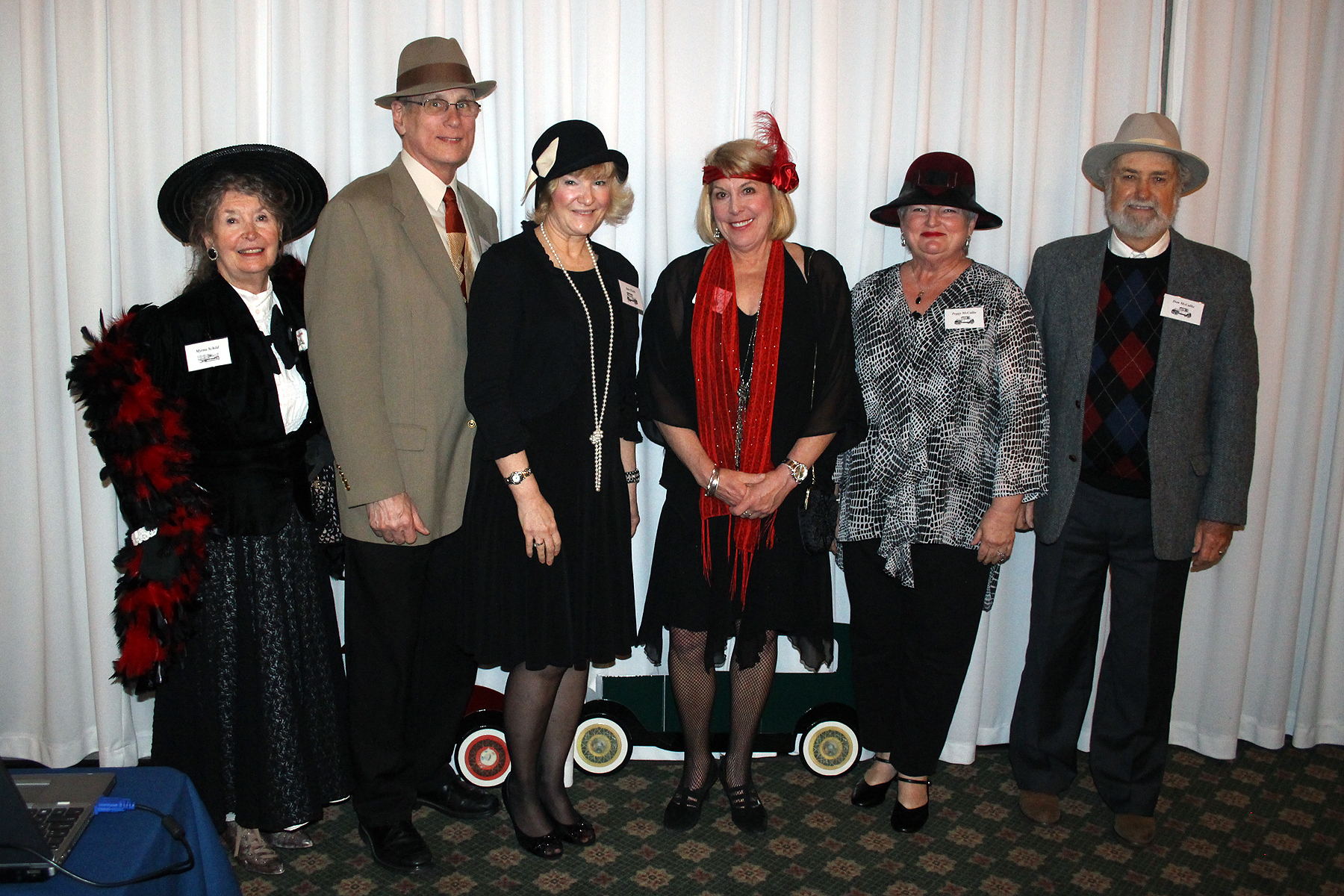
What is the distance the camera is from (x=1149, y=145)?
256 centimetres

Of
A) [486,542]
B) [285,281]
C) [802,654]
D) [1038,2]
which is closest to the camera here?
[486,542]

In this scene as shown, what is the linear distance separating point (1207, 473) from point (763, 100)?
1699 millimetres

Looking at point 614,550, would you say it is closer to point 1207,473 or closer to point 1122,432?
point 1122,432

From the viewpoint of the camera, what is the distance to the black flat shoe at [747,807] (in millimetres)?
2580

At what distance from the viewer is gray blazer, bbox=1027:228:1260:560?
2.51 metres

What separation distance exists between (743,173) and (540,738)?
154 centimetres

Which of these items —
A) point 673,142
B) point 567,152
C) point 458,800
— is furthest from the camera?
point 673,142

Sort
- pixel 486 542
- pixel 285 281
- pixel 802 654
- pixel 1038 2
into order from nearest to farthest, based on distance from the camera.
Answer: pixel 486 542 < pixel 285 281 < pixel 802 654 < pixel 1038 2

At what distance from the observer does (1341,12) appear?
2924 millimetres

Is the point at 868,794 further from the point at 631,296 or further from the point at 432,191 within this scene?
the point at 432,191

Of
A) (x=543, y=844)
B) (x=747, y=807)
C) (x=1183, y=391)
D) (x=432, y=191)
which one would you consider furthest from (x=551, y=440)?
(x=1183, y=391)

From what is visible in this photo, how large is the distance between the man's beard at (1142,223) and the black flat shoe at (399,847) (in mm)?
2528

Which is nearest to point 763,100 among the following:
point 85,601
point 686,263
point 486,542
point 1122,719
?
point 686,263

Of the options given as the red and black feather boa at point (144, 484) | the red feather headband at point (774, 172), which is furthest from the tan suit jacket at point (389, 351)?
the red feather headband at point (774, 172)
